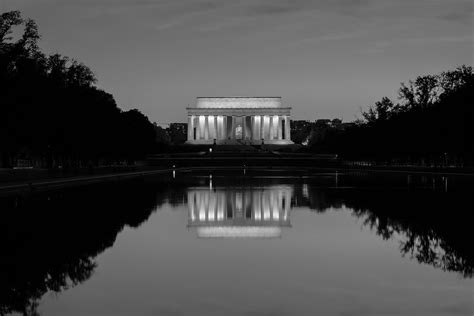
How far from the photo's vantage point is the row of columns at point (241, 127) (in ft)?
557

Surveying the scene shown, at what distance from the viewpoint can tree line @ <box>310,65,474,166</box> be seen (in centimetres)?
6306

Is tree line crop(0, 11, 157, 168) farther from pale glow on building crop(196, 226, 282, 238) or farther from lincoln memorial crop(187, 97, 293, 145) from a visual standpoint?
lincoln memorial crop(187, 97, 293, 145)

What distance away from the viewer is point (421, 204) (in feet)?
88.3

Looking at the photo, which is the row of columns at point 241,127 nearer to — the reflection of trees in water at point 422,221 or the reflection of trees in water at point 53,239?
the reflection of trees in water at point 422,221

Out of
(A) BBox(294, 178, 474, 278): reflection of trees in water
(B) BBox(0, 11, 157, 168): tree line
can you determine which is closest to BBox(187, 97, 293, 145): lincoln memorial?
(B) BBox(0, 11, 157, 168): tree line

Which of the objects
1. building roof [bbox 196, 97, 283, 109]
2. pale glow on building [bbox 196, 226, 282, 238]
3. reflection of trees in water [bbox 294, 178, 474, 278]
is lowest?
reflection of trees in water [bbox 294, 178, 474, 278]

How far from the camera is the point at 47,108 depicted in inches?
1941

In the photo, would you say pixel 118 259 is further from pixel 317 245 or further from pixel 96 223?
pixel 96 223

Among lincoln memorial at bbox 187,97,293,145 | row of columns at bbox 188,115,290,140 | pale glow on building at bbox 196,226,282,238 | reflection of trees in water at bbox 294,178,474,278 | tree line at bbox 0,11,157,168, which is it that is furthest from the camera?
row of columns at bbox 188,115,290,140

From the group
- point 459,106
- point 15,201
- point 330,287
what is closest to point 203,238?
point 330,287

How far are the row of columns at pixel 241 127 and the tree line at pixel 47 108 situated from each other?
85.8m

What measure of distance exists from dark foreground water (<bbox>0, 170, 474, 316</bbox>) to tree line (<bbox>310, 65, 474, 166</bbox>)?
136 ft

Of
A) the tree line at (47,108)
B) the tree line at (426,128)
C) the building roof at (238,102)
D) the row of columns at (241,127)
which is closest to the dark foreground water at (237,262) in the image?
the tree line at (47,108)

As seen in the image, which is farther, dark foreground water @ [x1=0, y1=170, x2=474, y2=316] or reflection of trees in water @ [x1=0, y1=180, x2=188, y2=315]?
reflection of trees in water @ [x1=0, y1=180, x2=188, y2=315]
